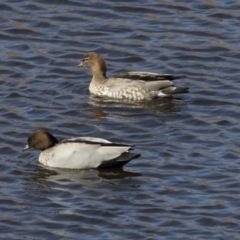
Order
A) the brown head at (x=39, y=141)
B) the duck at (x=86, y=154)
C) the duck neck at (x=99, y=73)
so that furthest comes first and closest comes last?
the duck neck at (x=99, y=73), the brown head at (x=39, y=141), the duck at (x=86, y=154)

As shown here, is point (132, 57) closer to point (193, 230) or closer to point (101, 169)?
point (101, 169)

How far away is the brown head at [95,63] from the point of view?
1969 cm

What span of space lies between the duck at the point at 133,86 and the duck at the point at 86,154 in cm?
296

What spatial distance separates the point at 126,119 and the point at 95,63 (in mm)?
2037

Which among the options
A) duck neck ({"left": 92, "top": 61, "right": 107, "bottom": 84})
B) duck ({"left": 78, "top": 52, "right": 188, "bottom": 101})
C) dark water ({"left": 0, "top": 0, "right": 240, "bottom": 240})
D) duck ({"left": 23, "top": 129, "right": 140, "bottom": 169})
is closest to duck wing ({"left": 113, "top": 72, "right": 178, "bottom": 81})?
duck ({"left": 78, "top": 52, "right": 188, "bottom": 101})

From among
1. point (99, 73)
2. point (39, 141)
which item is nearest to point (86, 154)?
point (39, 141)

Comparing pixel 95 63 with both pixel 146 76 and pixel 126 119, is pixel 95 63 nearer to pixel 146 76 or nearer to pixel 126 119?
pixel 146 76

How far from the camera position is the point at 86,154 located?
16.1m

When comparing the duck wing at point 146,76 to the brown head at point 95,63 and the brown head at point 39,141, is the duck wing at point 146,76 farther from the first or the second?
the brown head at point 39,141

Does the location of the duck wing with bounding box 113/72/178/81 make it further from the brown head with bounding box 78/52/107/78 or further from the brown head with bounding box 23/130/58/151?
the brown head with bounding box 23/130/58/151

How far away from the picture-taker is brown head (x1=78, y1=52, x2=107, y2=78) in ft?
64.6

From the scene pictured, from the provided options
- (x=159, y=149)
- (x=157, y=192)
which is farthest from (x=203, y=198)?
(x=159, y=149)

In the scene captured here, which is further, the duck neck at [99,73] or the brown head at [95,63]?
the brown head at [95,63]

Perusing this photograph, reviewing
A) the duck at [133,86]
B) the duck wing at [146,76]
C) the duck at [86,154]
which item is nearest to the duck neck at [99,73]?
the duck at [133,86]
